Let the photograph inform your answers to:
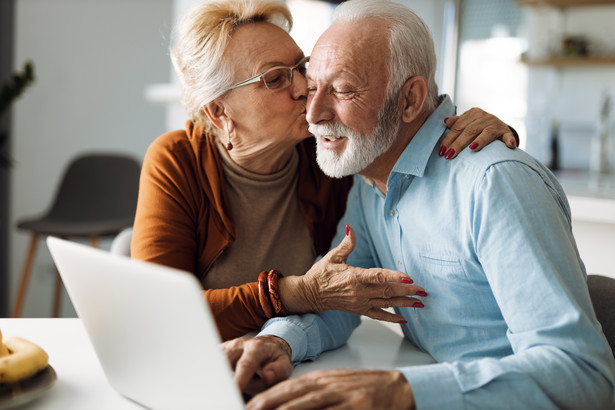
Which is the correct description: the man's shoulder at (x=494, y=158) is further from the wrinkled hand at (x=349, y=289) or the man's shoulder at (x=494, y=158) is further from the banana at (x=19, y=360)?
the banana at (x=19, y=360)

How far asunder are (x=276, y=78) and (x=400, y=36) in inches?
14.3

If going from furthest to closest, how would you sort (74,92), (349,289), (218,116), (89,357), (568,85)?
1. (568,85)
2. (74,92)
3. (218,116)
4. (349,289)
5. (89,357)

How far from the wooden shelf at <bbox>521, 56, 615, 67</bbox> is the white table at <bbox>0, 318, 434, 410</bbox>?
346 cm

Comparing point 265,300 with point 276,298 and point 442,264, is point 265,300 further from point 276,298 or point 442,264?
point 442,264

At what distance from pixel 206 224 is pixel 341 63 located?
1.62ft

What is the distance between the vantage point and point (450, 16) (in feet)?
14.9

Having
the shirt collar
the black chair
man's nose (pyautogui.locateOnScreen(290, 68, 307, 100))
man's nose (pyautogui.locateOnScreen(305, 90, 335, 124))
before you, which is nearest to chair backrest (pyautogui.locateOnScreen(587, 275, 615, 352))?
the shirt collar

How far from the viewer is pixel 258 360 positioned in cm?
101

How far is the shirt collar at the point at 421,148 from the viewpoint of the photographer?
1219 mm

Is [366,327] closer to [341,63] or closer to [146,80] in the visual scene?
[341,63]

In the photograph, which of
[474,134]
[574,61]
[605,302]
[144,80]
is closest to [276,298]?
[474,134]

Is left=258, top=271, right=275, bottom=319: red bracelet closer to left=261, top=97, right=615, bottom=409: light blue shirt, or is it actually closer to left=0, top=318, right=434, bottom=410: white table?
left=261, top=97, right=615, bottom=409: light blue shirt

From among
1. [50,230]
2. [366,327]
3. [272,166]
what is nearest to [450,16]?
[50,230]

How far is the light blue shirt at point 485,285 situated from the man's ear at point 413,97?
0.13 feet
